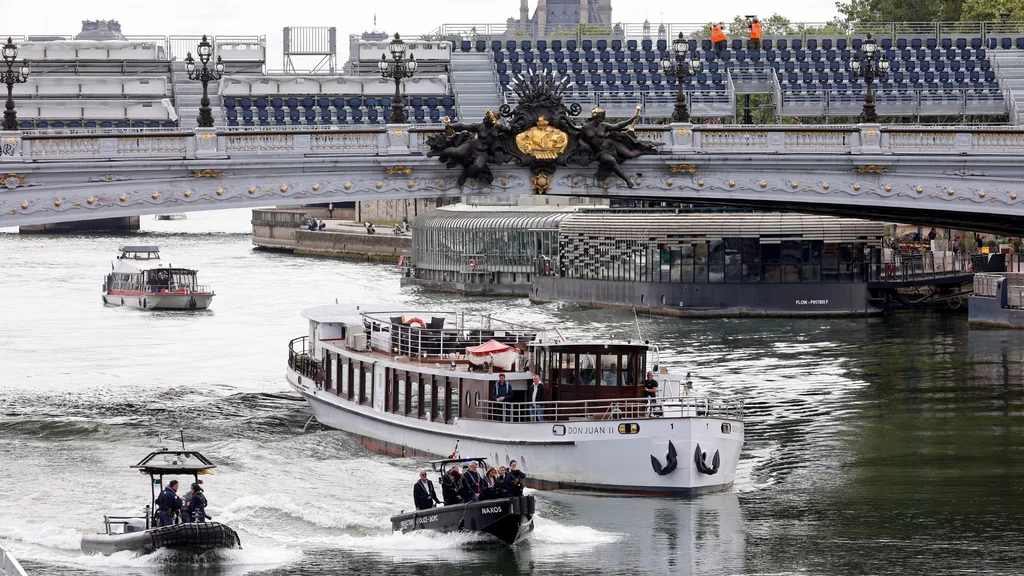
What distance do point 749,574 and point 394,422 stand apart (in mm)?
14739

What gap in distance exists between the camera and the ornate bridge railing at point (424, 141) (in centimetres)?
4972

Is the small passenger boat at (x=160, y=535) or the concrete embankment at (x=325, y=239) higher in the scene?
the small passenger boat at (x=160, y=535)

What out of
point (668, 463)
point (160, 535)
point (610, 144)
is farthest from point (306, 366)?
point (160, 535)

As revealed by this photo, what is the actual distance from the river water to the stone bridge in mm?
6062

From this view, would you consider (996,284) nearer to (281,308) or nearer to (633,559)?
(281,308)

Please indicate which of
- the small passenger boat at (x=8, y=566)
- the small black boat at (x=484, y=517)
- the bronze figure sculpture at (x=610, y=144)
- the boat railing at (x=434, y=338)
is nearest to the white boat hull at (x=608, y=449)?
the boat railing at (x=434, y=338)

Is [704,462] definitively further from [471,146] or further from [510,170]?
[471,146]

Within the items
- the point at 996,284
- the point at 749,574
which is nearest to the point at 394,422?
the point at 749,574

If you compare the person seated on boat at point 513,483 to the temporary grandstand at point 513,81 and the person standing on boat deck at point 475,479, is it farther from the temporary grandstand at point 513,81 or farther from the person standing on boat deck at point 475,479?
the temporary grandstand at point 513,81

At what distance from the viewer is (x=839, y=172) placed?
52.1 metres

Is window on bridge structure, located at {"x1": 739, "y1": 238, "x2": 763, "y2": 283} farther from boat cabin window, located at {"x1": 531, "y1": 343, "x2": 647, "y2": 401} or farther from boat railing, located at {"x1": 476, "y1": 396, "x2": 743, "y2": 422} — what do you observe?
boat cabin window, located at {"x1": 531, "y1": 343, "x2": 647, "y2": 401}

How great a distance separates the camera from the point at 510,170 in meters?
52.0

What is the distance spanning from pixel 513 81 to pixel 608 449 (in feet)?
155

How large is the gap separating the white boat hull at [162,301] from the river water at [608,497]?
9.88 metres
